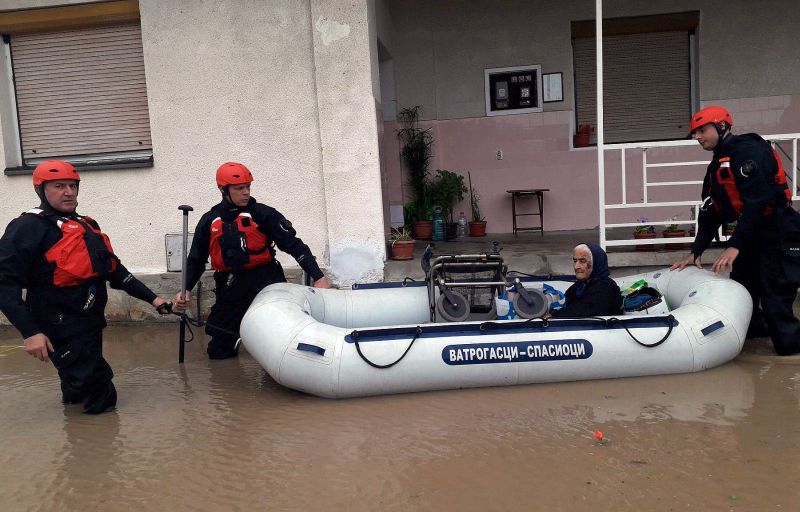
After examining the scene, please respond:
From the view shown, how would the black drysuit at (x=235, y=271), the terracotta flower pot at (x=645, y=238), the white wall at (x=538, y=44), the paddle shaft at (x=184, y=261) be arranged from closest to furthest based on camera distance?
the paddle shaft at (x=184, y=261)
the black drysuit at (x=235, y=271)
the terracotta flower pot at (x=645, y=238)
the white wall at (x=538, y=44)

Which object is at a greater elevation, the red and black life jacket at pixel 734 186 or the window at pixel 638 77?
the window at pixel 638 77

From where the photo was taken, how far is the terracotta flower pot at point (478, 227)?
8898 millimetres

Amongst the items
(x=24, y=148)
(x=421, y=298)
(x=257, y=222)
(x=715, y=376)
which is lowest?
(x=715, y=376)

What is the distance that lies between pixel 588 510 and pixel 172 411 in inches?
98.8

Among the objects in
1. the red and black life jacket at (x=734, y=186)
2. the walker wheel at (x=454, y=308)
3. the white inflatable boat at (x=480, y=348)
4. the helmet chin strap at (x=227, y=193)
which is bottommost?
the white inflatable boat at (x=480, y=348)

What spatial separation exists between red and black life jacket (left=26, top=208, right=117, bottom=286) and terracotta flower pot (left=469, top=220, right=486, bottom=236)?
559 cm

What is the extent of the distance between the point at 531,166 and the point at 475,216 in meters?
0.98

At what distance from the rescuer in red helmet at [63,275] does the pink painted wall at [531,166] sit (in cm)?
519

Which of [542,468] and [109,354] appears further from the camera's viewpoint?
[109,354]

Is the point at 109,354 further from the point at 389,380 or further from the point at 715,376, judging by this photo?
the point at 715,376

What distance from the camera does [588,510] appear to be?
8.69 ft

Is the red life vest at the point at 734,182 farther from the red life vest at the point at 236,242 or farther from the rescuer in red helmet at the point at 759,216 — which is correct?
the red life vest at the point at 236,242

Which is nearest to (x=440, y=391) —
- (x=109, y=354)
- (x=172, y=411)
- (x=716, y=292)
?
(x=172, y=411)

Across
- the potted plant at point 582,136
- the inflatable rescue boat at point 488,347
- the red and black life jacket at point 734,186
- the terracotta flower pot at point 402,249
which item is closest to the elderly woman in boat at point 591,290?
the inflatable rescue boat at point 488,347
